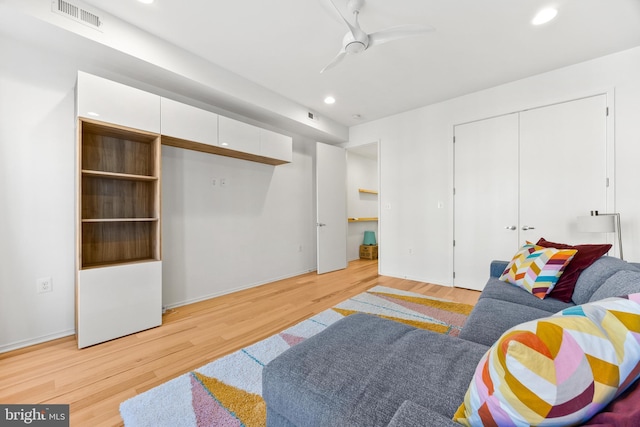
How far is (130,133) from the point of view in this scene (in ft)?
8.36

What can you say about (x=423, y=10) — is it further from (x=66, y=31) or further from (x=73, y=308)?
(x=73, y=308)

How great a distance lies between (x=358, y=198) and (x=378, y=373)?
5.43m

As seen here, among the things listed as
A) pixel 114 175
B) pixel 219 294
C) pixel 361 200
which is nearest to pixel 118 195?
pixel 114 175

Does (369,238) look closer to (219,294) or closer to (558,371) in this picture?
(219,294)

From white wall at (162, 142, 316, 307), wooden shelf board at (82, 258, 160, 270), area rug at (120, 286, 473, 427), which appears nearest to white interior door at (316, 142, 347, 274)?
white wall at (162, 142, 316, 307)

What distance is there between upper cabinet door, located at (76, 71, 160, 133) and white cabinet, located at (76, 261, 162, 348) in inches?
52.3

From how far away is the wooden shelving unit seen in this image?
98.2 inches

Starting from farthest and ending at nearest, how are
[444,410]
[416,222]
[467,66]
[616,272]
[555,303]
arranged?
[416,222] < [467,66] < [555,303] < [616,272] < [444,410]

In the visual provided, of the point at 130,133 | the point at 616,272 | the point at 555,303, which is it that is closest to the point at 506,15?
the point at 616,272

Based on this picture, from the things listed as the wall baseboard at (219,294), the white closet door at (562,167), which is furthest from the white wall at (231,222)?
the white closet door at (562,167)

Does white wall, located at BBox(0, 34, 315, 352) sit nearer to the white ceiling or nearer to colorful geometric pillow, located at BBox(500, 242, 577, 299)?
the white ceiling

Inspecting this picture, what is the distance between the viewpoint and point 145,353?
213 centimetres

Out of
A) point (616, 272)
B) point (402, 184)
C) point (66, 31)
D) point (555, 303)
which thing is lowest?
point (555, 303)

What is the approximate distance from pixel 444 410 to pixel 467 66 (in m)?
3.42
